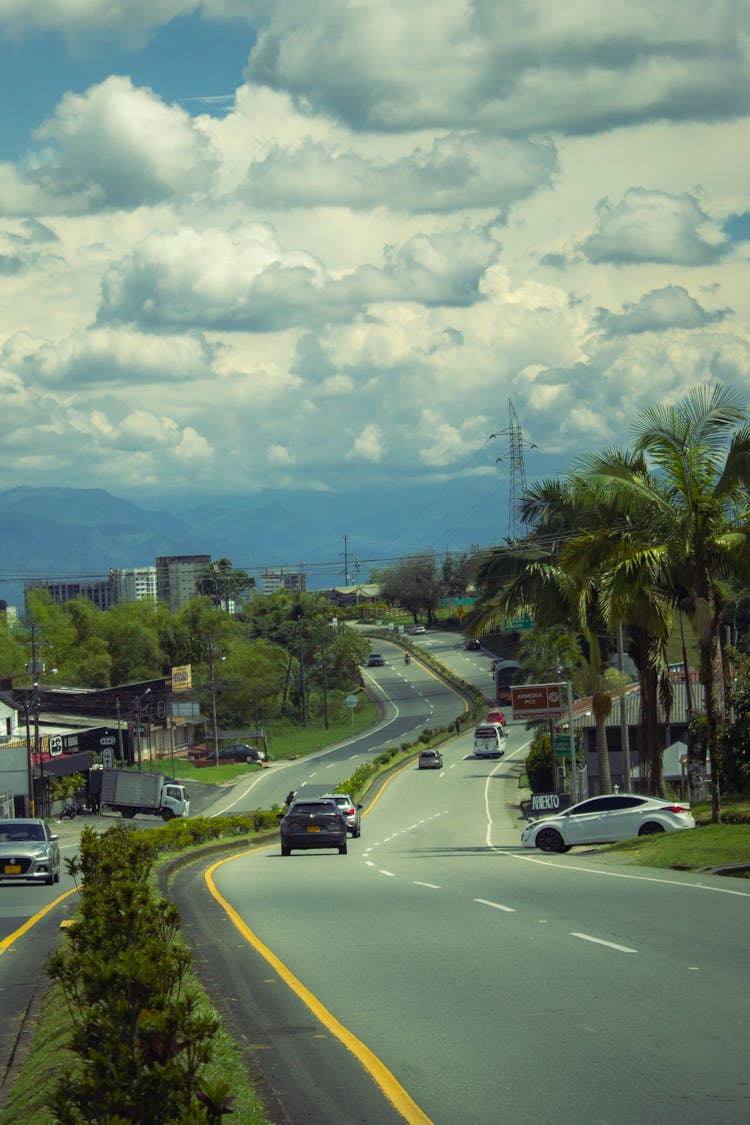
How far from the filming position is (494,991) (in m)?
11.3

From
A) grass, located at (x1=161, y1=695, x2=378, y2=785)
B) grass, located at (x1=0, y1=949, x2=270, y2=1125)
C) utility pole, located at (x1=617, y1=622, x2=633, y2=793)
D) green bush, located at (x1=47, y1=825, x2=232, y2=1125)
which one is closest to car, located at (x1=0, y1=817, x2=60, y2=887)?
grass, located at (x1=0, y1=949, x2=270, y2=1125)

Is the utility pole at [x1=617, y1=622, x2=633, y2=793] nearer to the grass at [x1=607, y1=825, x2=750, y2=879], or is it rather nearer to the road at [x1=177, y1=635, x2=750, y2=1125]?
the grass at [x1=607, y1=825, x2=750, y2=879]

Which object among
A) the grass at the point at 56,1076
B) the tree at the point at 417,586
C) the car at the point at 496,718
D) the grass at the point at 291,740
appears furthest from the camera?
the tree at the point at 417,586

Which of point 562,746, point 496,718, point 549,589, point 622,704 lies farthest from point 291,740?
point 549,589

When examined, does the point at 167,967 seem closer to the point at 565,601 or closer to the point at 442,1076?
the point at 442,1076

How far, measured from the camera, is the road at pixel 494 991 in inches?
312

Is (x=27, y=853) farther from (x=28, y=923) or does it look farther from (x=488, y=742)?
(x=488, y=742)

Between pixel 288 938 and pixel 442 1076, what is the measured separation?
7.34 m

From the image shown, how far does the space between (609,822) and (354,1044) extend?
22.4 m

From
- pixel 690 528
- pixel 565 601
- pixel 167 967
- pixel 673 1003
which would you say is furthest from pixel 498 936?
pixel 565 601

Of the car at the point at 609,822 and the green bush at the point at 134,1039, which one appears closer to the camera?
the green bush at the point at 134,1039

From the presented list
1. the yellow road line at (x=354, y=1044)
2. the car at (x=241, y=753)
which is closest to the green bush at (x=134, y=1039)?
the yellow road line at (x=354, y=1044)

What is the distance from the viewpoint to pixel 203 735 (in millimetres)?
113500

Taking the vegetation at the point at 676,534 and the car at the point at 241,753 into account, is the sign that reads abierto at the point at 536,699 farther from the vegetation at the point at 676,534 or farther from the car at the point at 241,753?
the car at the point at 241,753
